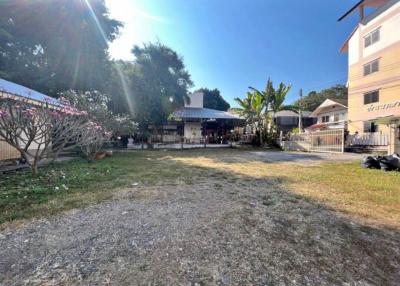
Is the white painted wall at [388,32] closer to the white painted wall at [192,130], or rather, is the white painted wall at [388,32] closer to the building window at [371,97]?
the building window at [371,97]

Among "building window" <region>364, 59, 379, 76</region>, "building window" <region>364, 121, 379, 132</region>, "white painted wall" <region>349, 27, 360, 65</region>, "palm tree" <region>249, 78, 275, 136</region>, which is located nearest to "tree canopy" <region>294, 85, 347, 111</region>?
"white painted wall" <region>349, 27, 360, 65</region>

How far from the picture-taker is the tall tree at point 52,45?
18031 millimetres

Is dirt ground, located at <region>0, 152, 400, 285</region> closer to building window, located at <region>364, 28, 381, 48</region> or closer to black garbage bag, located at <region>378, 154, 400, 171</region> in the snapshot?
black garbage bag, located at <region>378, 154, 400, 171</region>

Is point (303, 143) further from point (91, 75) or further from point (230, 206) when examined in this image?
point (91, 75)

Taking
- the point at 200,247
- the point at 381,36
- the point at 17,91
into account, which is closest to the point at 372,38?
the point at 381,36

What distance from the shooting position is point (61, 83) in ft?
60.1

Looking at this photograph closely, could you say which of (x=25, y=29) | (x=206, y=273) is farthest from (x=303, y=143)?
(x=25, y=29)

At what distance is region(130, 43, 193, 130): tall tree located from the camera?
66.5ft

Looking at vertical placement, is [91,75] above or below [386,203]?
above

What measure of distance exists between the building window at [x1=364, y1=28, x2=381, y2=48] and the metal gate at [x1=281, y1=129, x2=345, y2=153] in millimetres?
8813

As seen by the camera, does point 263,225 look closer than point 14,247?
No

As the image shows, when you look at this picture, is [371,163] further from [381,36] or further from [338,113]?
[338,113]

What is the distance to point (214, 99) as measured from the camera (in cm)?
5359

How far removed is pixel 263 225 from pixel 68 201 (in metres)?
3.72
